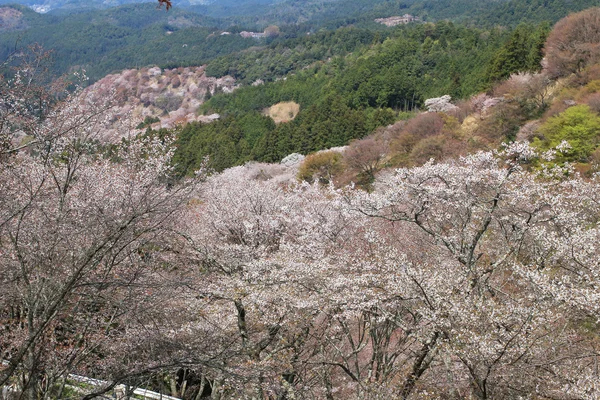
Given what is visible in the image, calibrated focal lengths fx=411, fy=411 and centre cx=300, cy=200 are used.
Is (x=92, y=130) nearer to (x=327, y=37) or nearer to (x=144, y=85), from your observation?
(x=327, y=37)

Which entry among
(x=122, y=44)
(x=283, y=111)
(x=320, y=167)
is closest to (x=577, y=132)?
(x=320, y=167)

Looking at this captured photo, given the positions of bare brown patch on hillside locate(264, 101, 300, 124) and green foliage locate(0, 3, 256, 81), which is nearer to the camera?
bare brown patch on hillside locate(264, 101, 300, 124)

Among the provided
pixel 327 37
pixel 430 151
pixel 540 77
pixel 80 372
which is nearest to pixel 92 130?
pixel 80 372

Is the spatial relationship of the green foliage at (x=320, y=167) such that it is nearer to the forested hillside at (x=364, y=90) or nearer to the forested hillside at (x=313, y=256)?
the forested hillside at (x=313, y=256)

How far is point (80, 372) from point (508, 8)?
93401 mm

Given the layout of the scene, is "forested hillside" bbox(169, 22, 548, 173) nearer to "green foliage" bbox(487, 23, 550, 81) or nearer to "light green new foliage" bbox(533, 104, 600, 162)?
"green foliage" bbox(487, 23, 550, 81)

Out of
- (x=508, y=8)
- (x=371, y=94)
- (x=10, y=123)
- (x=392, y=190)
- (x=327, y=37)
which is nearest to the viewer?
(x=10, y=123)

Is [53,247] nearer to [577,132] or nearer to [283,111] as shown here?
[577,132]

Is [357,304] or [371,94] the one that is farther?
[371,94]

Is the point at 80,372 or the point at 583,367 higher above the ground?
the point at 583,367

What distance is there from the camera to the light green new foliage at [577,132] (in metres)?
17.5

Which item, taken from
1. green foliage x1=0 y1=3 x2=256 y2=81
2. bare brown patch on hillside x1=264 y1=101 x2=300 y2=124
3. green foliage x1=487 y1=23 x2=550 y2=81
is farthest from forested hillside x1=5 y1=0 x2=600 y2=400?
green foliage x1=0 y1=3 x2=256 y2=81

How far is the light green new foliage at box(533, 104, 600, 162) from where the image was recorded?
17469 millimetres

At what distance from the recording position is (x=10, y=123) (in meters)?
4.77
